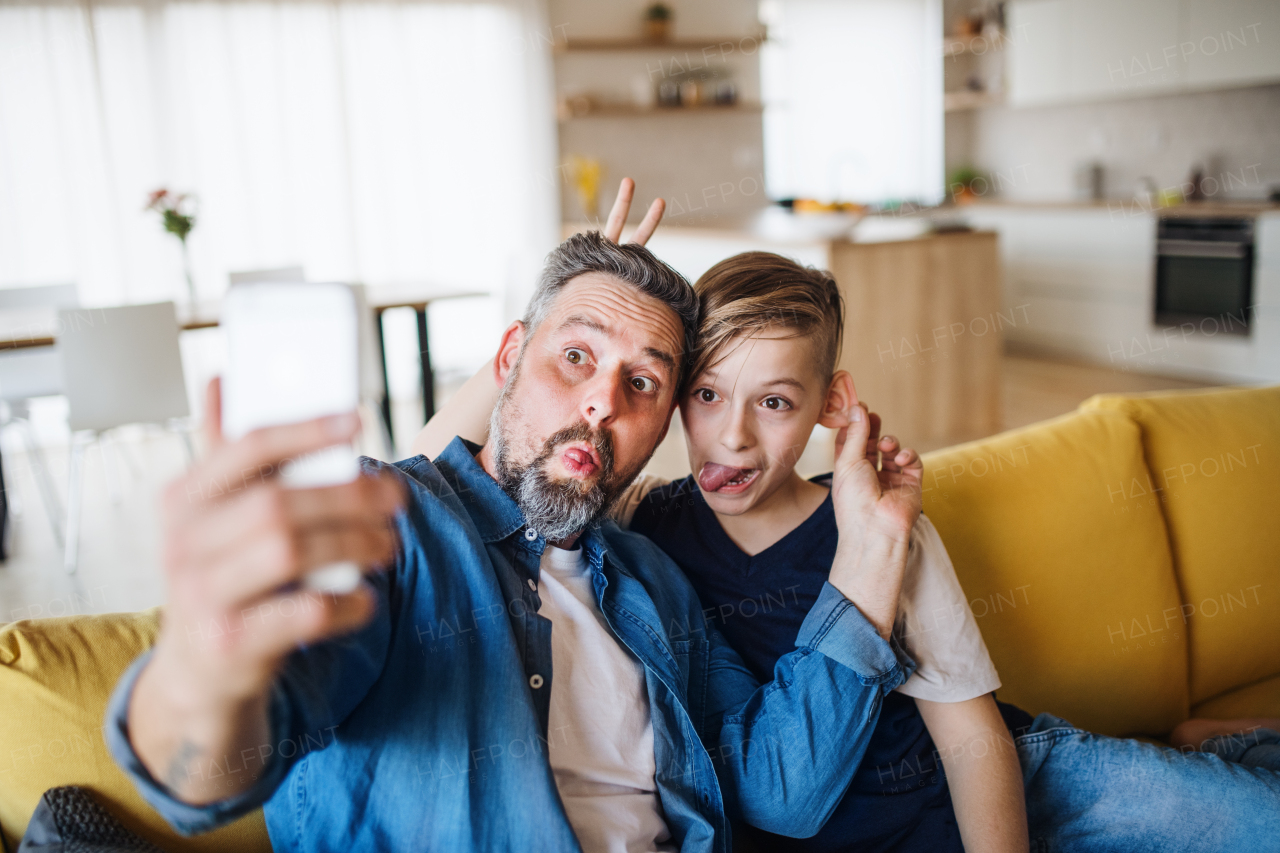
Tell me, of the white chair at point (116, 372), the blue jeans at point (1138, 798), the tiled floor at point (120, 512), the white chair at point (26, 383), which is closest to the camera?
the blue jeans at point (1138, 798)

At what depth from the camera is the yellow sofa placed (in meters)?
1.48

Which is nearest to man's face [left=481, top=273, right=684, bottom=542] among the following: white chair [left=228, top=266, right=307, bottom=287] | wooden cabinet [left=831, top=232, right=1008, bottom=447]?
wooden cabinet [left=831, top=232, right=1008, bottom=447]

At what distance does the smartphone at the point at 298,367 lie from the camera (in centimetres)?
50

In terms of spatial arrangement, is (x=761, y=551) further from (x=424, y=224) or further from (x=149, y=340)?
(x=424, y=224)

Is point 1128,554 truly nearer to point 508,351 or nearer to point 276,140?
point 508,351

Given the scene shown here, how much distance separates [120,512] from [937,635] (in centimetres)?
375

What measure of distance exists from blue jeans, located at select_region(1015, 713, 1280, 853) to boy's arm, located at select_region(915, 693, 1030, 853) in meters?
0.16

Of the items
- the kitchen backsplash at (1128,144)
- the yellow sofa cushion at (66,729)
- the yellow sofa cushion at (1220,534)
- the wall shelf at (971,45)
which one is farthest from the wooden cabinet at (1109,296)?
the yellow sofa cushion at (66,729)

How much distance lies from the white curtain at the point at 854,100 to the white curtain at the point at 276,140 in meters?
1.90

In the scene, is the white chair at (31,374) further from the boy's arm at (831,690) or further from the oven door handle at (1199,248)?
the oven door handle at (1199,248)

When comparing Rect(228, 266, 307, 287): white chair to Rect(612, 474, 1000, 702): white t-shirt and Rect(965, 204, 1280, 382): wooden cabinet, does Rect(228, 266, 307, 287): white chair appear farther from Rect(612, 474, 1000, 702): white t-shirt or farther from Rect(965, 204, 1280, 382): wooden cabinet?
Rect(965, 204, 1280, 382): wooden cabinet

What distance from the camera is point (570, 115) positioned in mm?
6172

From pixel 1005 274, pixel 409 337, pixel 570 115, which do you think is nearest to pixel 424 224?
pixel 409 337

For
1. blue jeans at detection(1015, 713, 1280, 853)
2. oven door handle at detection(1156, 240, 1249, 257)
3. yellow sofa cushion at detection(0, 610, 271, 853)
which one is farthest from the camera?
oven door handle at detection(1156, 240, 1249, 257)
